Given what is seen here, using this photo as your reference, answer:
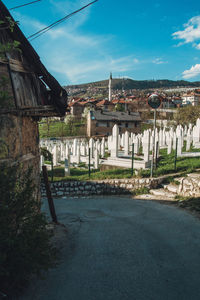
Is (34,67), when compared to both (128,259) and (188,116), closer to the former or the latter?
(128,259)

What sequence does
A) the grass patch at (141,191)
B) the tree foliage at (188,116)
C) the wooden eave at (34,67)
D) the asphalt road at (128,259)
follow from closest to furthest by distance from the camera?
the asphalt road at (128,259)
the wooden eave at (34,67)
the grass patch at (141,191)
the tree foliage at (188,116)

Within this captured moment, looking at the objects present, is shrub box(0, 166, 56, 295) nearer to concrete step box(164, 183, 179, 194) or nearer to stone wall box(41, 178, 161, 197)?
concrete step box(164, 183, 179, 194)

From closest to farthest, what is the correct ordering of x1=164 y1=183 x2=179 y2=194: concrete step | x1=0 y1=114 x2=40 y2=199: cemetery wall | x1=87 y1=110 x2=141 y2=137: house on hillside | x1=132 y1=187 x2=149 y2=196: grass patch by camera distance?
x1=0 y1=114 x2=40 y2=199: cemetery wall, x1=164 y1=183 x2=179 y2=194: concrete step, x1=132 y1=187 x2=149 y2=196: grass patch, x1=87 y1=110 x2=141 y2=137: house on hillside

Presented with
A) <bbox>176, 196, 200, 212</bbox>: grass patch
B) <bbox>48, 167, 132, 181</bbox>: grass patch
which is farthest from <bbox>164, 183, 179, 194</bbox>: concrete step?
<bbox>48, 167, 132, 181</bbox>: grass patch

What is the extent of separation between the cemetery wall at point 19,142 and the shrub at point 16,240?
0.53 metres

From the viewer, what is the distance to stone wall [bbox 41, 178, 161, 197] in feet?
33.6

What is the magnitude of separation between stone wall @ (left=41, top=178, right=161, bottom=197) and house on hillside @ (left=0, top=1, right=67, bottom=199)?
5.07m

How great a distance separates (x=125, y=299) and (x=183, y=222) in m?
3.68

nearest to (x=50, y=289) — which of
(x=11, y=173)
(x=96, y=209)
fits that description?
(x=11, y=173)

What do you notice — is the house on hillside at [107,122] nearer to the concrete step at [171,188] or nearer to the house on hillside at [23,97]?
the concrete step at [171,188]

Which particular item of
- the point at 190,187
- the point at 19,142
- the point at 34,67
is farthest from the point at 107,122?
the point at 19,142

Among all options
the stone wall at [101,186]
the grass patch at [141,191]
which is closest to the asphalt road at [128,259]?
the grass patch at [141,191]

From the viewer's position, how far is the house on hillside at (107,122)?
4466 centimetres

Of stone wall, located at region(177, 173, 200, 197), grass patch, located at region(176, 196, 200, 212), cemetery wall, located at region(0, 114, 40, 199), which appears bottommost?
grass patch, located at region(176, 196, 200, 212)
